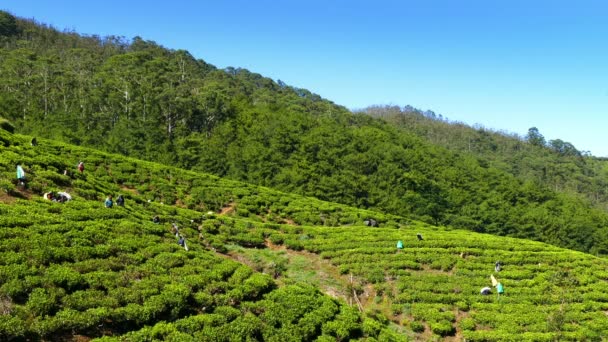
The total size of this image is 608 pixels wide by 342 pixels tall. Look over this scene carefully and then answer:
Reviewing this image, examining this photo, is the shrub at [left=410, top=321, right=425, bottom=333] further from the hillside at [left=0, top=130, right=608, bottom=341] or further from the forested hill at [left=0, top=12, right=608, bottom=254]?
the forested hill at [left=0, top=12, right=608, bottom=254]

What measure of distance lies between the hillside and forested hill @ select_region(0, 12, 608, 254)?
2315 cm

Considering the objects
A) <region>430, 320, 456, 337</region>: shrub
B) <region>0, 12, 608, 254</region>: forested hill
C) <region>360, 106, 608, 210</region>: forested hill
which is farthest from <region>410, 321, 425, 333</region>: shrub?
<region>360, 106, 608, 210</region>: forested hill

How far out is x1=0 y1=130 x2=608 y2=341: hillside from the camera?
49.7 feet

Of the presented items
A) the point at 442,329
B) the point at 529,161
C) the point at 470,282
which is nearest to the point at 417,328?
the point at 442,329

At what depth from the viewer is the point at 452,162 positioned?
9744cm

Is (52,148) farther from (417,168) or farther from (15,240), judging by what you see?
(417,168)

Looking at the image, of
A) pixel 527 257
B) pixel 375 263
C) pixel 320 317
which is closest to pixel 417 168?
pixel 527 257

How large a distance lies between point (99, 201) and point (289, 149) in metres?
50.4

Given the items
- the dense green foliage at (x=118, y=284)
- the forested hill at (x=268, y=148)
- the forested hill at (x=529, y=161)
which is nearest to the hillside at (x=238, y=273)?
the dense green foliage at (x=118, y=284)

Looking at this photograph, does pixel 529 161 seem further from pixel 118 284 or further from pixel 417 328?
pixel 118 284

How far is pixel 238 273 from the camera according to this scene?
20.5 metres

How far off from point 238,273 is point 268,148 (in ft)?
173

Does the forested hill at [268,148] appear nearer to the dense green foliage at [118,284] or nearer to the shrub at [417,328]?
the dense green foliage at [118,284]

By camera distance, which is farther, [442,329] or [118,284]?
[442,329]
